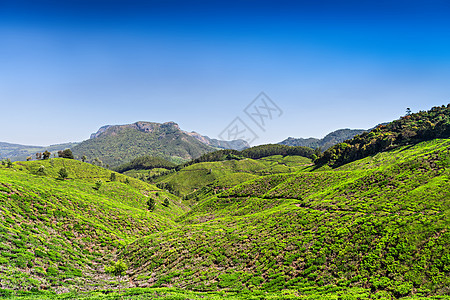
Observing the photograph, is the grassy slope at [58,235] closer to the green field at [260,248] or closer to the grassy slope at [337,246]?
the green field at [260,248]

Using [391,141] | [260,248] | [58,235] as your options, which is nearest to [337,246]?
[260,248]

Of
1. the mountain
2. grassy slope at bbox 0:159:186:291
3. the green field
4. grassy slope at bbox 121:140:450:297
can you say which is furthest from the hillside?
grassy slope at bbox 0:159:186:291

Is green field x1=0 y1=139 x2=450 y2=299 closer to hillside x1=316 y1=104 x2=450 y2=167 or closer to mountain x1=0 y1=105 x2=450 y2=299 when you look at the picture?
mountain x1=0 y1=105 x2=450 y2=299

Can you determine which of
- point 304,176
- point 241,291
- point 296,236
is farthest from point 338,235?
point 304,176

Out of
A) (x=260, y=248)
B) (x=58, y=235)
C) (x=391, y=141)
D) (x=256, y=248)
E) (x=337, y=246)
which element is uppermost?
(x=391, y=141)

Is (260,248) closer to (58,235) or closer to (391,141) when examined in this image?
(58,235)

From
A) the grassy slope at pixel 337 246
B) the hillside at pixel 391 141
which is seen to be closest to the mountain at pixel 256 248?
the grassy slope at pixel 337 246

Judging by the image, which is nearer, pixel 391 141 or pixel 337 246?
pixel 337 246

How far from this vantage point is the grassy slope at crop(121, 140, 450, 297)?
27.4 meters

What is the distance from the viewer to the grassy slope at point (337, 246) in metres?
27.4

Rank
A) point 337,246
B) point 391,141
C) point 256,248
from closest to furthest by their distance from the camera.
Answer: point 337,246 < point 256,248 < point 391,141

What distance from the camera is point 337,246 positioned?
3531cm

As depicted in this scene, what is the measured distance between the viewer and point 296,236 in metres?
42.7

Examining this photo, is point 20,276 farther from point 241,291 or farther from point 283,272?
point 283,272
